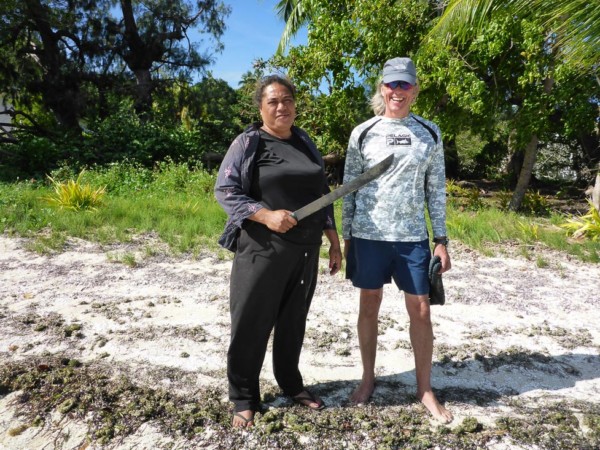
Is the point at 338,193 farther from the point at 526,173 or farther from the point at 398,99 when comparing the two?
the point at 526,173

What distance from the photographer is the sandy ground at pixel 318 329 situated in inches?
116

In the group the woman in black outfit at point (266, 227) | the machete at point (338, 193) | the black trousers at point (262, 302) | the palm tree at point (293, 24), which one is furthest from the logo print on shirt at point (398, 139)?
the palm tree at point (293, 24)

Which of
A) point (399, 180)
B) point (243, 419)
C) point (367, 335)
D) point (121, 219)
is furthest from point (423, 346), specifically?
point (121, 219)

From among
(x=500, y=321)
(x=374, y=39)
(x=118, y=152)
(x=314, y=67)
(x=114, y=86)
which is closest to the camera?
(x=500, y=321)

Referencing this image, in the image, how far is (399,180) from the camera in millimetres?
2430

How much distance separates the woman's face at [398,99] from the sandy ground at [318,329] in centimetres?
160

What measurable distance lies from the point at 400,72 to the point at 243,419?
6.25ft

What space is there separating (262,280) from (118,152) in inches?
452

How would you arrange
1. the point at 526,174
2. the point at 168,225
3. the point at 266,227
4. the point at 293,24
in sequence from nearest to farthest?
the point at 266,227, the point at 168,225, the point at 526,174, the point at 293,24

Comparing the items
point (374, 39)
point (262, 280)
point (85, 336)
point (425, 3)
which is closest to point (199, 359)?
point (85, 336)

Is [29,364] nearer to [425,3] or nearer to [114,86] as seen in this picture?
[425,3]

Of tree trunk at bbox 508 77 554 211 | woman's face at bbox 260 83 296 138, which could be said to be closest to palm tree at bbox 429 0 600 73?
woman's face at bbox 260 83 296 138

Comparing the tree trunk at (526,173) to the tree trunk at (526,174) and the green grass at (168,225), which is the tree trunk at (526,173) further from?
the green grass at (168,225)

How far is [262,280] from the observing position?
2.31 meters
